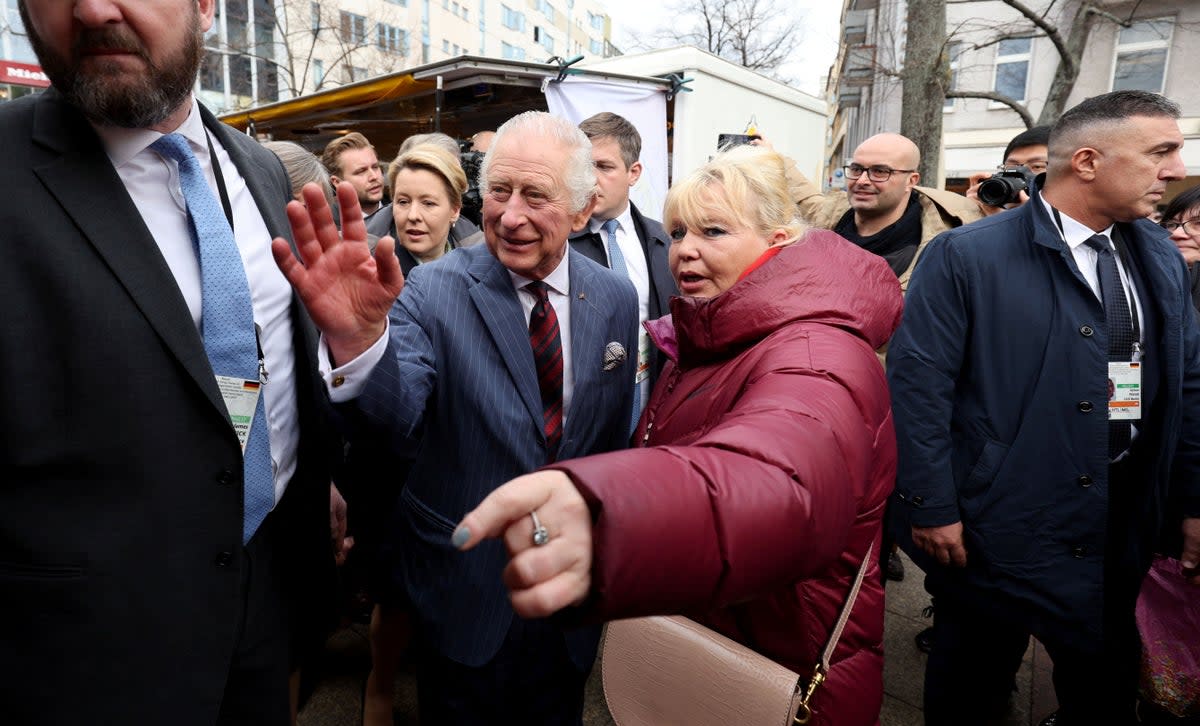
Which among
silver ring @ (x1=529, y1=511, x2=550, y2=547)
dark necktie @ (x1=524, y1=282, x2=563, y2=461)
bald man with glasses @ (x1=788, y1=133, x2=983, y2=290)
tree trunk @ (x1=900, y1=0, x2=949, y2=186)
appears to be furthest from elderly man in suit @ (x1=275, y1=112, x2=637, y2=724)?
tree trunk @ (x1=900, y1=0, x2=949, y2=186)

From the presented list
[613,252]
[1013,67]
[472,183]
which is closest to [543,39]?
[1013,67]

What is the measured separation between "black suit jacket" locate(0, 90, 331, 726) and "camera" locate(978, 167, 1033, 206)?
9.94 ft

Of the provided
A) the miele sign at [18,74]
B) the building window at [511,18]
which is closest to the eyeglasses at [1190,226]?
the miele sign at [18,74]

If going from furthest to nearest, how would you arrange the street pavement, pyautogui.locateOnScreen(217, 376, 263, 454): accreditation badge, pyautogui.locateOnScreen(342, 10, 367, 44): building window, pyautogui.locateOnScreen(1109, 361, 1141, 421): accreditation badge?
1. pyautogui.locateOnScreen(342, 10, 367, 44): building window
2. the street pavement
3. pyautogui.locateOnScreen(1109, 361, 1141, 421): accreditation badge
4. pyautogui.locateOnScreen(217, 376, 263, 454): accreditation badge

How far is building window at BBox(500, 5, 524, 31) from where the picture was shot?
161 feet

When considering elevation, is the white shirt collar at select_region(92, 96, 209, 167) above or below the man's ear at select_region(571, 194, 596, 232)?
above

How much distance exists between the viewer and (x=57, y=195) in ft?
3.93

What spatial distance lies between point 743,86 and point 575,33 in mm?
60269

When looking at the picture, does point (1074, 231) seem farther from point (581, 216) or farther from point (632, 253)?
point (632, 253)

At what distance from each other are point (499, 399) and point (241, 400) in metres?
0.61

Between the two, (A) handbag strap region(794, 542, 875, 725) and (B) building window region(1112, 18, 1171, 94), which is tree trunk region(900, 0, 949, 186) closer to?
(A) handbag strap region(794, 542, 875, 725)

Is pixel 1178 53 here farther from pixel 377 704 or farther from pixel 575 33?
pixel 575 33

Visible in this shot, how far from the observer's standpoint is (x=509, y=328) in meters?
1.80

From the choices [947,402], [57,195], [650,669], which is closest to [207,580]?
[57,195]
